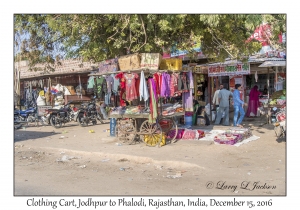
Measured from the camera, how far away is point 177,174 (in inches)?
272

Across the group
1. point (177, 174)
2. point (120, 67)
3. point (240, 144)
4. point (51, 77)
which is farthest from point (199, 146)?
point (51, 77)

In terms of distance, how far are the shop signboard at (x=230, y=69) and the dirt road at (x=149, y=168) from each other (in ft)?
10.2

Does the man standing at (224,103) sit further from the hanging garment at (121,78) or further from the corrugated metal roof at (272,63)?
the hanging garment at (121,78)

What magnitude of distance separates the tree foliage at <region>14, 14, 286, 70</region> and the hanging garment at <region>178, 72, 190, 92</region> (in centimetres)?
87

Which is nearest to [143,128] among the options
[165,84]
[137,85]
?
[137,85]

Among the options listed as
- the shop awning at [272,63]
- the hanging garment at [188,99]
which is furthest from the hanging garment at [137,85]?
the shop awning at [272,63]

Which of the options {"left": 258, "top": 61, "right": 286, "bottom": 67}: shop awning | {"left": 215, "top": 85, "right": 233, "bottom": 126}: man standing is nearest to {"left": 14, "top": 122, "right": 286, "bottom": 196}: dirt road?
{"left": 215, "top": 85, "right": 233, "bottom": 126}: man standing

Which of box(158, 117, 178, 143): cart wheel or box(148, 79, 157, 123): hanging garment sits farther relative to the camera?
box(158, 117, 178, 143): cart wheel

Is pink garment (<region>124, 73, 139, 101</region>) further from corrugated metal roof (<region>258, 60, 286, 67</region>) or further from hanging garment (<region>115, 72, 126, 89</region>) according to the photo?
corrugated metal roof (<region>258, 60, 286, 67</region>)

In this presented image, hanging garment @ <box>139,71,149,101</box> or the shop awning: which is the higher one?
the shop awning

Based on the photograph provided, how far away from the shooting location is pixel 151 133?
989 centimetres

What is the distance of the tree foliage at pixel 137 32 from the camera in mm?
8891

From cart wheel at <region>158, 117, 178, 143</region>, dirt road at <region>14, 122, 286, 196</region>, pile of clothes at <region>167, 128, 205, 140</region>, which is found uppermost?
cart wheel at <region>158, 117, 178, 143</region>

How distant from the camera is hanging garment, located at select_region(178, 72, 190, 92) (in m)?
10.0
